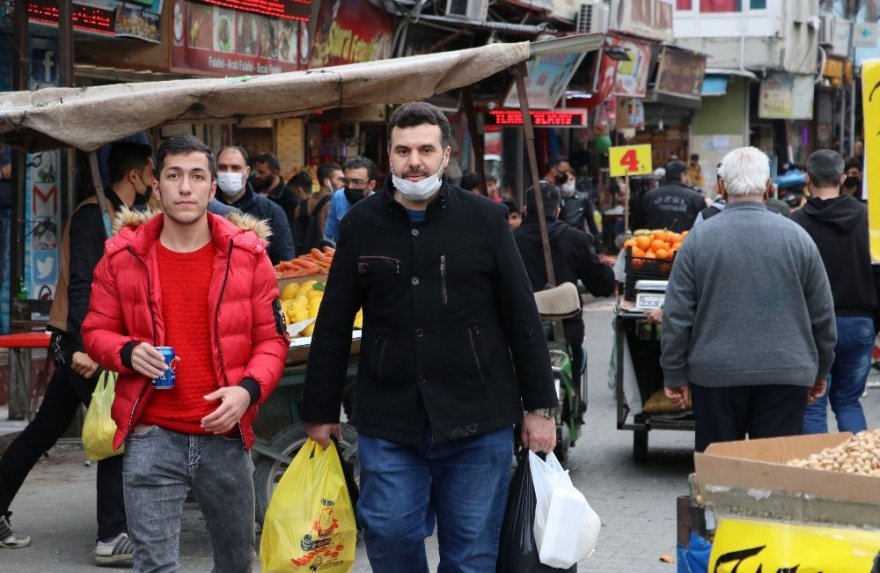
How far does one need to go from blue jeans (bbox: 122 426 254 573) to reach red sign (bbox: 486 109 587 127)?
52.1 feet

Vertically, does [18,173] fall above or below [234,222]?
above

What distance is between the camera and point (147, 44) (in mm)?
13289

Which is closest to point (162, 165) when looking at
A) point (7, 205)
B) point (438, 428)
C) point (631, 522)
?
point (438, 428)

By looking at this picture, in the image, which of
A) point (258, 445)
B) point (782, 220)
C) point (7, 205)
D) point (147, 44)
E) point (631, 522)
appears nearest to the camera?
point (782, 220)

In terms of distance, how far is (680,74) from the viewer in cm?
3172

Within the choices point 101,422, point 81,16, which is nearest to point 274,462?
point 101,422

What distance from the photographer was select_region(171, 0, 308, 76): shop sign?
13688 millimetres

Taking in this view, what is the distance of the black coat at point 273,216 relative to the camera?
9.09 meters

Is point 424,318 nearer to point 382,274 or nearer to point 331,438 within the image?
point 382,274

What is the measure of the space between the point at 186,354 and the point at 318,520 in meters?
0.77

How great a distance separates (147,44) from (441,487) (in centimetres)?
909

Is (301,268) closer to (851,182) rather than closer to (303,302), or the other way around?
(303,302)

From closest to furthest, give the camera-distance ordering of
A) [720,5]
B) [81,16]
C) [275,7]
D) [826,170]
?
1. [826,170]
2. [81,16]
3. [275,7]
4. [720,5]

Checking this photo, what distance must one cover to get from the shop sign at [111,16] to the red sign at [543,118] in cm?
829
